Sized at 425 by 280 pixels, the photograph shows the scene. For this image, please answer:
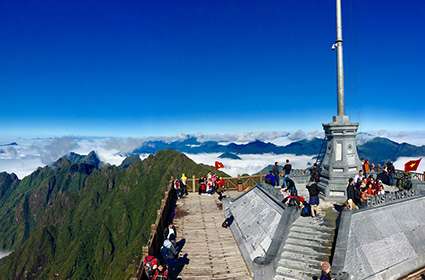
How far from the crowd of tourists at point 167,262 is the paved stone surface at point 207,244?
14.8 inches

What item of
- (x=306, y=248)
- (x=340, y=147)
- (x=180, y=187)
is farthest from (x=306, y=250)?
(x=180, y=187)

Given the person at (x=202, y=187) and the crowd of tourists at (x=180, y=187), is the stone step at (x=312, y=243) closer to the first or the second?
the crowd of tourists at (x=180, y=187)

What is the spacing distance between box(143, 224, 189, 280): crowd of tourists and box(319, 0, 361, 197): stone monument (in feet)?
30.6

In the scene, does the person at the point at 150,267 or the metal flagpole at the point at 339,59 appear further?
the metal flagpole at the point at 339,59

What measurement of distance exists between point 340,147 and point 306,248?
8062 millimetres

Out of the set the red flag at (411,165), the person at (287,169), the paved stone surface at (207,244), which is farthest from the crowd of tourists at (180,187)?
the red flag at (411,165)

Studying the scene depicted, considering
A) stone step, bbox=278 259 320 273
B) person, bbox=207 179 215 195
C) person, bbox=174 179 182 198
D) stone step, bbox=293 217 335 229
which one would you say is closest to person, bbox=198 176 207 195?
person, bbox=207 179 215 195

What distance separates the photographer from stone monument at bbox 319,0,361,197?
70.5 feet

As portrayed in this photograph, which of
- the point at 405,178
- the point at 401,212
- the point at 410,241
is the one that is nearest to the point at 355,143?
the point at 405,178

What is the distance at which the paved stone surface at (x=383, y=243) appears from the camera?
14.3 metres

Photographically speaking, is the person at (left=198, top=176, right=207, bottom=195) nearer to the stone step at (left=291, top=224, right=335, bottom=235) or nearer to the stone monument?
the stone monument

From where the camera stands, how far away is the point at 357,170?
22.0 metres

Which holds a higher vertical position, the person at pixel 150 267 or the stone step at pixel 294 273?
the person at pixel 150 267

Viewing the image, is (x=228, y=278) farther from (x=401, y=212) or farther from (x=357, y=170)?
(x=357, y=170)
